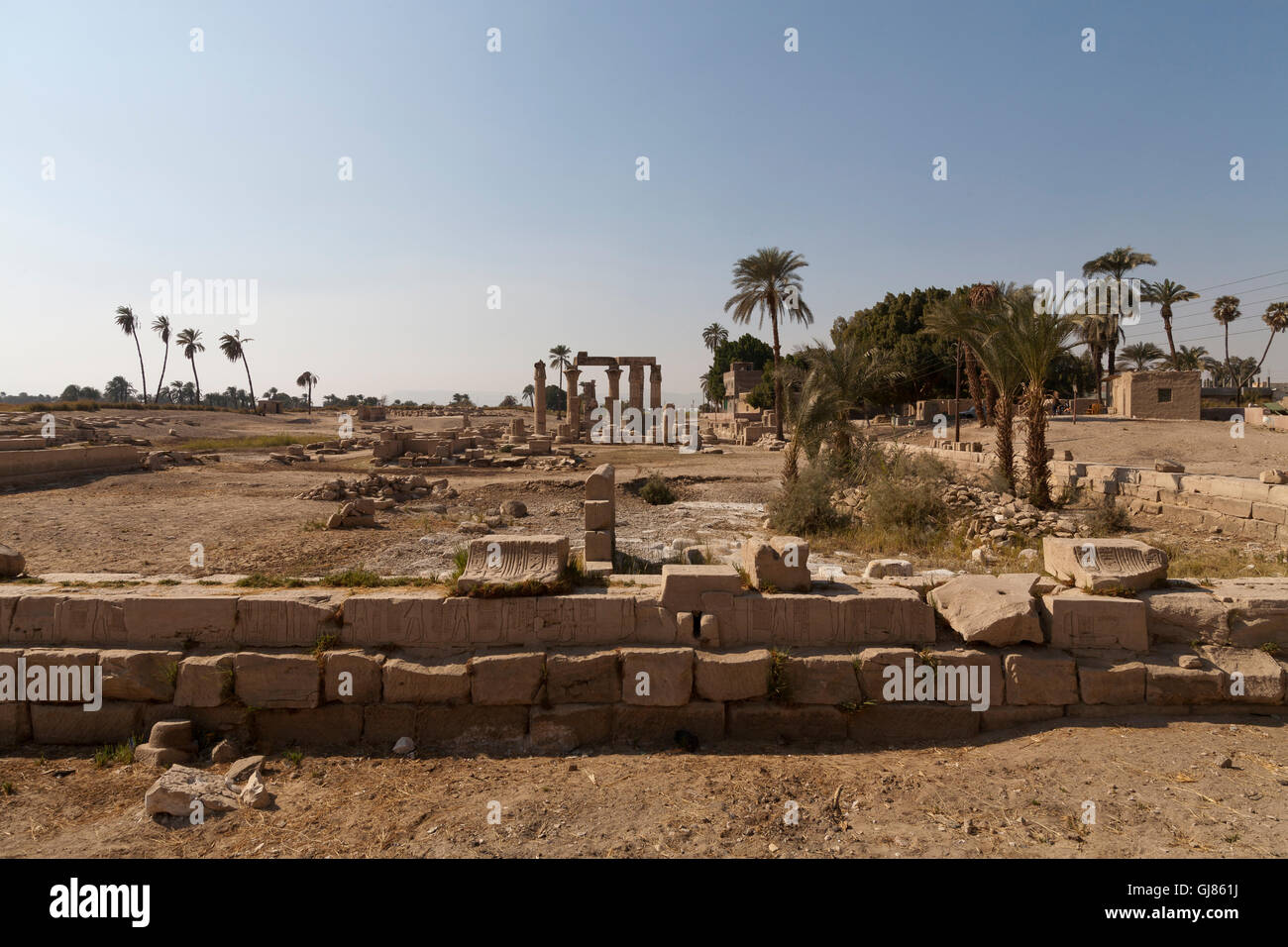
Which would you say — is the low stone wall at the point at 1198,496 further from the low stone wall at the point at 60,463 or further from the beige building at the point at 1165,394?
the low stone wall at the point at 60,463

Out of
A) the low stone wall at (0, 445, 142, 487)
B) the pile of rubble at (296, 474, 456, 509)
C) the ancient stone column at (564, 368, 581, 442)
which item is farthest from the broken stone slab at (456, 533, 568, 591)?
the ancient stone column at (564, 368, 581, 442)

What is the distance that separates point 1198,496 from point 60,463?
91.1 ft

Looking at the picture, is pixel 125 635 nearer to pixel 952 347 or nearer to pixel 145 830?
pixel 145 830

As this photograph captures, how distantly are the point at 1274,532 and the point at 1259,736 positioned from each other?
7.62 m

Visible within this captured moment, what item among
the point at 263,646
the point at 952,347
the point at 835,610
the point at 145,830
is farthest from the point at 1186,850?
the point at 952,347

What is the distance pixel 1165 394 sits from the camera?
3066 cm

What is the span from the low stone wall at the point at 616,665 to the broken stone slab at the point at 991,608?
2 centimetres

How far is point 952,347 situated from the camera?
41.6m

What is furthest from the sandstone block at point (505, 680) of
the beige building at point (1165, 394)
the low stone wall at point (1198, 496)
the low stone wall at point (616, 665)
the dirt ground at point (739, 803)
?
the beige building at point (1165, 394)

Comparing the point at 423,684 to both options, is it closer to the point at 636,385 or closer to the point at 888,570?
the point at 888,570

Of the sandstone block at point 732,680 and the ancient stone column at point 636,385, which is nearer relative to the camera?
the sandstone block at point 732,680

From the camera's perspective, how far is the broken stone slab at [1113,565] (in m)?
5.47

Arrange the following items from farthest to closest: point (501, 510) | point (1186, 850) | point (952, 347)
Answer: point (952, 347)
point (501, 510)
point (1186, 850)

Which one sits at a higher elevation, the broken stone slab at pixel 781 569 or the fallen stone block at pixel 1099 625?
the broken stone slab at pixel 781 569
